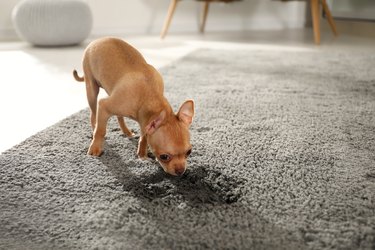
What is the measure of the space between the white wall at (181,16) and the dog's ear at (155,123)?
3.24 metres

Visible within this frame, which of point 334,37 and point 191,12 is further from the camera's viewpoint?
point 191,12

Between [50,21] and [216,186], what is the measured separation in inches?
105

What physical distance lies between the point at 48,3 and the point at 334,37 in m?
2.55

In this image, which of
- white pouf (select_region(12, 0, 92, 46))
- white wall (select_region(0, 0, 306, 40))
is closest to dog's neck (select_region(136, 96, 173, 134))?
white pouf (select_region(12, 0, 92, 46))

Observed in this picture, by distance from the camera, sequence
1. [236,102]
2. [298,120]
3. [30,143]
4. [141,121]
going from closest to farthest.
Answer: [141,121] < [30,143] < [298,120] < [236,102]

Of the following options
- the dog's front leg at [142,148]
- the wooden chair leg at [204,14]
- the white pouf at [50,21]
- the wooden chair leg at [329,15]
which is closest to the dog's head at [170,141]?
the dog's front leg at [142,148]

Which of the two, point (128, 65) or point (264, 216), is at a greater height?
point (128, 65)

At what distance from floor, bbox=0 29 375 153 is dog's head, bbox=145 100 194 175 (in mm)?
506

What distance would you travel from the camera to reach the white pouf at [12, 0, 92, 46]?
128 inches

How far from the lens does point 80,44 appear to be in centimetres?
353

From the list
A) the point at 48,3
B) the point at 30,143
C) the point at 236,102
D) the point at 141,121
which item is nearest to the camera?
the point at 141,121

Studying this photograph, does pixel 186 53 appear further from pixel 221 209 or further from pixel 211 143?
pixel 221 209

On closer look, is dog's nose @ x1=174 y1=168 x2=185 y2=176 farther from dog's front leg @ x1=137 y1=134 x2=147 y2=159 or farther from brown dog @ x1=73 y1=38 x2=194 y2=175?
dog's front leg @ x1=137 y1=134 x2=147 y2=159

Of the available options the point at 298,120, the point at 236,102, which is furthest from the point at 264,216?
the point at 236,102
